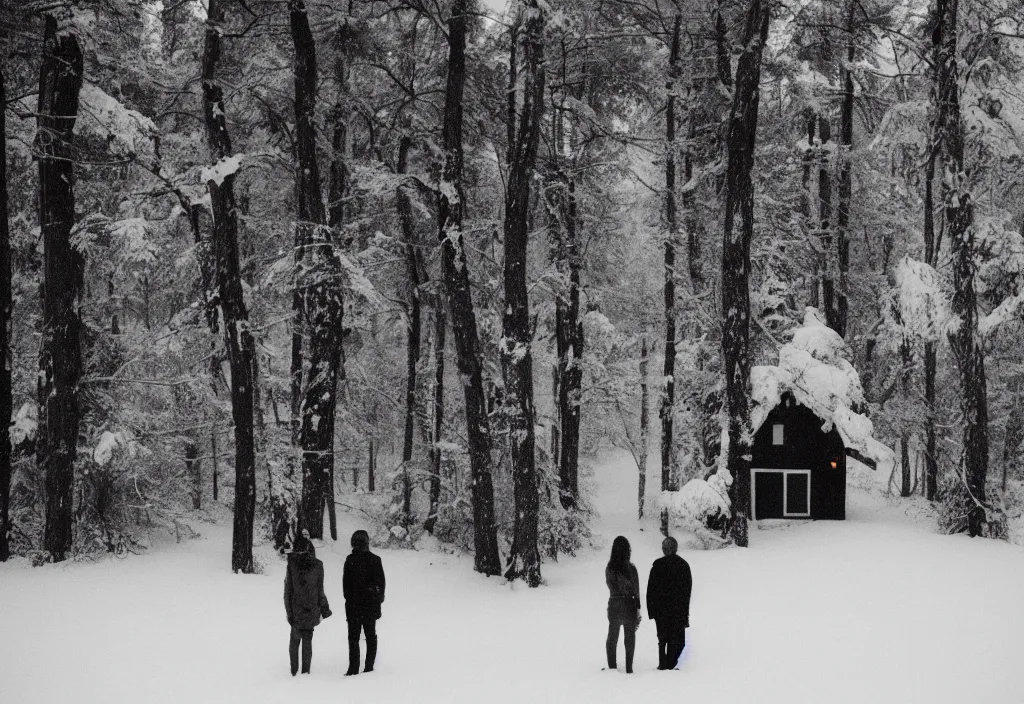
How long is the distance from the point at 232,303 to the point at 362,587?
7477mm

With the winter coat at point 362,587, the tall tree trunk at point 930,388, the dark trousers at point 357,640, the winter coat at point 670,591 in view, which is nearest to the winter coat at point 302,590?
the winter coat at point 362,587

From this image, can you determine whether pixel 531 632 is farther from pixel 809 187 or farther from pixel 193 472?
pixel 809 187

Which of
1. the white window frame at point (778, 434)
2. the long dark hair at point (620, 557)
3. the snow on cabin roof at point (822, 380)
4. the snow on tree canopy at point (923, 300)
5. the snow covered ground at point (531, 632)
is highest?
the snow on tree canopy at point (923, 300)

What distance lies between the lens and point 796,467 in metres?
23.7

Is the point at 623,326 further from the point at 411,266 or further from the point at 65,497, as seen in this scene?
the point at 65,497

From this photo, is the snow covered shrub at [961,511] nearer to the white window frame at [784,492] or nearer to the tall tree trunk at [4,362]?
the white window frame at [784,492]

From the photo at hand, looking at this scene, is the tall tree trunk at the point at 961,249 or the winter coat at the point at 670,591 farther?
the tall tree trunk at the point at 961,249

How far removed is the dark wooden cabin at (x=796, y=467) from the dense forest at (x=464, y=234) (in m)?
1.98

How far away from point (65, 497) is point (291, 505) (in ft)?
12.5

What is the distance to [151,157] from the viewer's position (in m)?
14.5

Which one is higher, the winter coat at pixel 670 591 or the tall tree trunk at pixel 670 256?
the tall tree trunk at pixel 670 256

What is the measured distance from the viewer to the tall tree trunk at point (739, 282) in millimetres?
16109

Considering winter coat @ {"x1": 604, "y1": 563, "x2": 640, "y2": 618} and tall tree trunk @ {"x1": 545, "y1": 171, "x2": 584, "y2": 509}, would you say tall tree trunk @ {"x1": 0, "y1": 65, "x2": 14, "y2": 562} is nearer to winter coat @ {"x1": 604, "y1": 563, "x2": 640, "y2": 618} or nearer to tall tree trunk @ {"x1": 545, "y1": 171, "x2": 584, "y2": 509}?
winter coat @ {"x1": 604, "y1": 563, "x2": 640, "y2": 618}

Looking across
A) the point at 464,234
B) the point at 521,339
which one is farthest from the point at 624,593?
the point at 464,234
